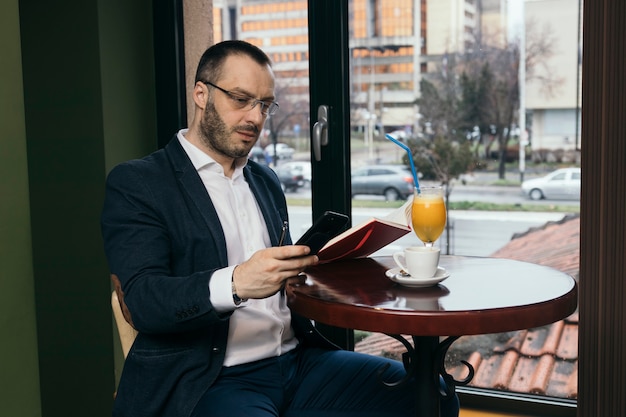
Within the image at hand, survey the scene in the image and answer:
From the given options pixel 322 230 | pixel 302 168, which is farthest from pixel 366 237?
pixel 302 168

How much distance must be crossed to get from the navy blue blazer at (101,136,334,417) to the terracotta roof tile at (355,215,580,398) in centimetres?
130

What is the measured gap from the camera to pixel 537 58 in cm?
262

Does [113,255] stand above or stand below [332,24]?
below

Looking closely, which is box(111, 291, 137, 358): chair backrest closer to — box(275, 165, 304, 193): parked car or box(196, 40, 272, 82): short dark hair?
box(196, 40, 272, 82): short dark hair

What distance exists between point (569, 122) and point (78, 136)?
1.75m

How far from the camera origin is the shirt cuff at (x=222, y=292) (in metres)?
1.60

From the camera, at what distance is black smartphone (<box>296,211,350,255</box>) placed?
1.60 metres

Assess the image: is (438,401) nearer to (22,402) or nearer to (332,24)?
(22,402)

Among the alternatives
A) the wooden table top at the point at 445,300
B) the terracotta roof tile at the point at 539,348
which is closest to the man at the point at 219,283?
the wooden table top at the point at 445,300

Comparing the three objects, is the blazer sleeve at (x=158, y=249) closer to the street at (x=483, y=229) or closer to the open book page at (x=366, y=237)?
the open book page at (x=366, y=237)

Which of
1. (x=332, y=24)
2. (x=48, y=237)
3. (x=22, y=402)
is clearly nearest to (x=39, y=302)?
(x=48, y=237)

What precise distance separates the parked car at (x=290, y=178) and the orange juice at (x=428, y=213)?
1181 millimetres

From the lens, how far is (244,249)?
1.96 metres

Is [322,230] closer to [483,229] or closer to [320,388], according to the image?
[320,388]
